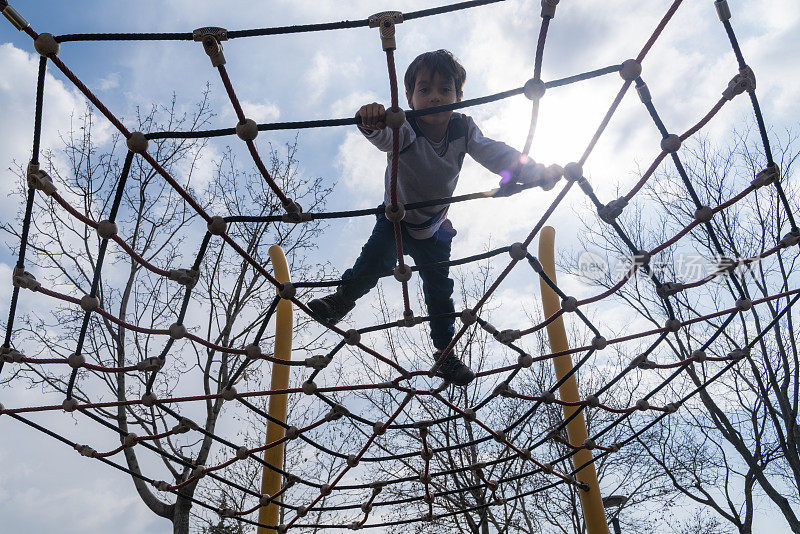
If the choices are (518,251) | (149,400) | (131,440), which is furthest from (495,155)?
(131,440)

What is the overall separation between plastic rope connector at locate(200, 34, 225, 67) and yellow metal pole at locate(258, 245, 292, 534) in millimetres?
1544

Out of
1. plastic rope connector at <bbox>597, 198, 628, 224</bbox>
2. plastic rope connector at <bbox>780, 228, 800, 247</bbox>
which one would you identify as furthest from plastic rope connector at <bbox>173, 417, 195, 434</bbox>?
plastic rope connector at <bbox>780, 228, 800, 247</bbox>

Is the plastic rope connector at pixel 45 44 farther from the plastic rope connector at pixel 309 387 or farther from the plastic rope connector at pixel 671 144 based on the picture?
the plastic rope connector at pixel 671 144

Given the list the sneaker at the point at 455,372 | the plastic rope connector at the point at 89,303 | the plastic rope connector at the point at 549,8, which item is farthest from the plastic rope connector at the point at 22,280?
the plastic rope connector at the point at 549,8

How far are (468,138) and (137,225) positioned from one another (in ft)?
17.7

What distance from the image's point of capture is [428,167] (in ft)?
7.59

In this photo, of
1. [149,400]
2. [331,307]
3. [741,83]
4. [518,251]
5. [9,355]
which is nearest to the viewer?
[741,83]

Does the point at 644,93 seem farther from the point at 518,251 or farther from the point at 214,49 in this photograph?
the point at 214,49

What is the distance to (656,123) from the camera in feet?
5.55

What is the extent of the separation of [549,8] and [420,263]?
141 cm

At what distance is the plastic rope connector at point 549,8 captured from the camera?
4.75 ft

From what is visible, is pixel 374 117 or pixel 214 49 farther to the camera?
pixel 374 117

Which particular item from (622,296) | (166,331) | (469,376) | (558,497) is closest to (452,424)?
(558,497)

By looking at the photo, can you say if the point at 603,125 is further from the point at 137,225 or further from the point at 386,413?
the point at 386,413
